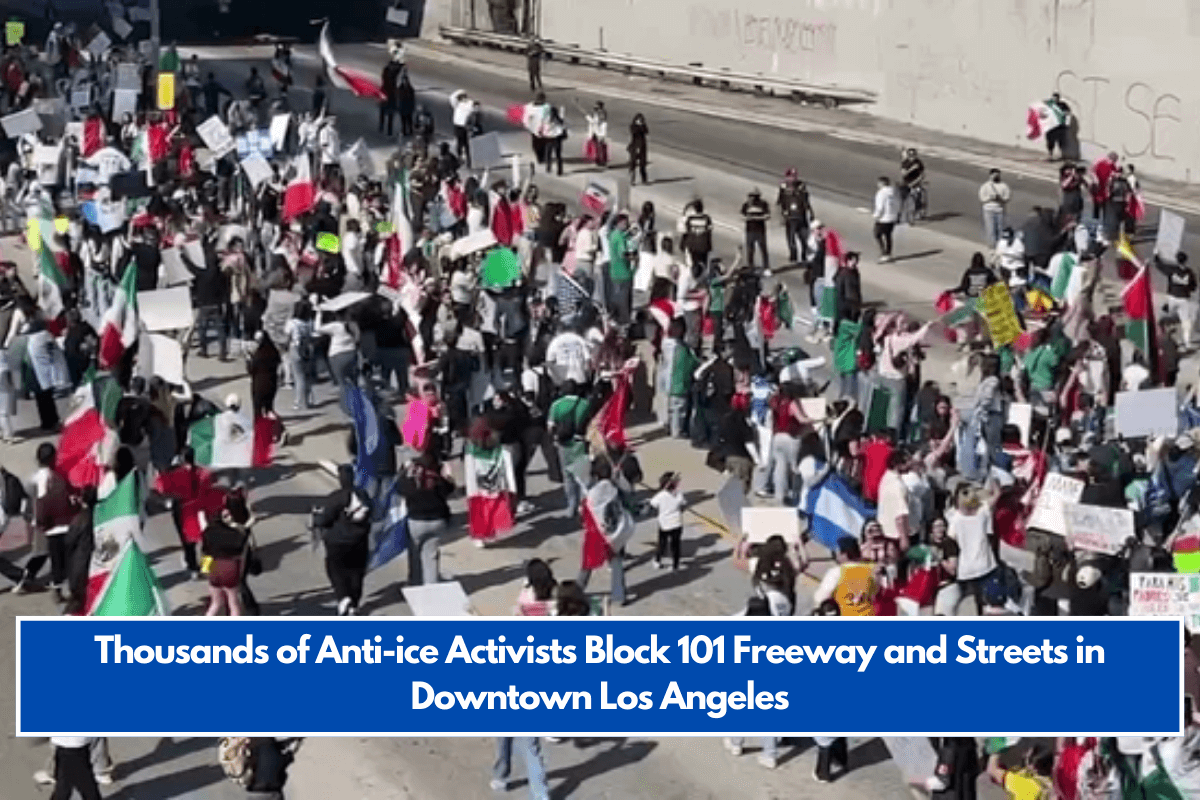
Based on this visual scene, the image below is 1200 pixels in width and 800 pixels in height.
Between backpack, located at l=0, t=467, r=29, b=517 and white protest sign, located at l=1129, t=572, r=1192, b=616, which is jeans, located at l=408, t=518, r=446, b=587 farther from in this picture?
white protest sign, located at l=1129, t=572, r=1192, b=616

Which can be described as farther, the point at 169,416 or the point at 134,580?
the point at 169,416

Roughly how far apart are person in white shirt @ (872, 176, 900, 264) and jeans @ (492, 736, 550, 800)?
58.7 ft

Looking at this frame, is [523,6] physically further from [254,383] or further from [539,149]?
[254,383]

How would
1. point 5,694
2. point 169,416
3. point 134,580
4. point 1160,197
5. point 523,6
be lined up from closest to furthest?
point 134,580, point 5,694, point 169,416, point 1160,197, point 523,6

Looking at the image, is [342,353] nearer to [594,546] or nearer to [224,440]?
[224,440]

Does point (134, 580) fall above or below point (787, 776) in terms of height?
above

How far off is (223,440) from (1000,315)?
803 centimetres

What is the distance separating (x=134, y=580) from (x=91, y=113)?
24.1 metres

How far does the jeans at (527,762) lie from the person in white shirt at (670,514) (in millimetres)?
4106

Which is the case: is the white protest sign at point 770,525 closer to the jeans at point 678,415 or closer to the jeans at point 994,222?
the jeans at point 678,415

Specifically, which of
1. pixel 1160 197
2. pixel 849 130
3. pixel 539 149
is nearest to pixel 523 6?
pixel 849 130

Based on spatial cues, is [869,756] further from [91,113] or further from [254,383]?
[91,113]

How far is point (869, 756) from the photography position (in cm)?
1703

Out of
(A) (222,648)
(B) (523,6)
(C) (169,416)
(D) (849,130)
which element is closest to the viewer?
(A) (222,648)
